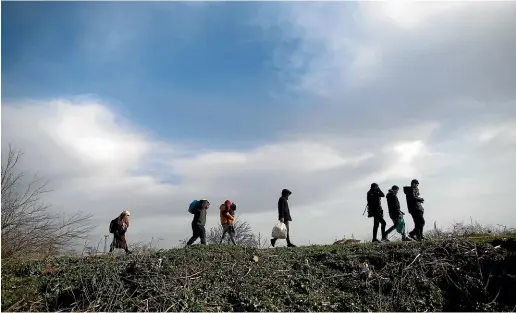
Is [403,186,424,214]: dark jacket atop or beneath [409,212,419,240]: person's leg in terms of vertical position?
atop

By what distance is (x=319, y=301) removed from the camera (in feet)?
34.1

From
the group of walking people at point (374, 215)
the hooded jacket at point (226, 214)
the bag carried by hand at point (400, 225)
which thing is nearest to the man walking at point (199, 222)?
the group of walking people at point (374, 215)

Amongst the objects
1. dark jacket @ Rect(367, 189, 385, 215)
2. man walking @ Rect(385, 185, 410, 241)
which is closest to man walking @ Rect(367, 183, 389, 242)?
dark jacket @ Rect(367, 189, 385, 215)

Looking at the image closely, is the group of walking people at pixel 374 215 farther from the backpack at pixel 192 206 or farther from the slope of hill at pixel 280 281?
the slope of hill at pixel 280 281

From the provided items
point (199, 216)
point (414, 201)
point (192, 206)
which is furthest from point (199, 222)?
point (414, 201)

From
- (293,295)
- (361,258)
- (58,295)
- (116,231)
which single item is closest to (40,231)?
(116,231)

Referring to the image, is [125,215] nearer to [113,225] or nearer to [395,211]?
[113,225]

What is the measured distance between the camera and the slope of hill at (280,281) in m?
10.3

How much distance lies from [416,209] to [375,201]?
47.2 inches

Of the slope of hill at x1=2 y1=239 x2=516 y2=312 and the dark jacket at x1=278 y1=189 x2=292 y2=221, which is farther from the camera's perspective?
the dark jacket at x1=278 y1=189 x2=292 y2=221

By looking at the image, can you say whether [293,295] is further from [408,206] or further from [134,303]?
[408,206]

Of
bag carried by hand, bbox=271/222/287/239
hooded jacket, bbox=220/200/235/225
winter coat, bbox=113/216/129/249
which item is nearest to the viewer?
bag carried by hand, bbox=271/222/287/239

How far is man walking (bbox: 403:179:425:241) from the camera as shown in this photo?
14547mm

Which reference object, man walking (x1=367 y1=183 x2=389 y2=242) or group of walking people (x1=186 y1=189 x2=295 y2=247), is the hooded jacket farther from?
man walking (x1=367 y1=183 x2=389 y2=242)
